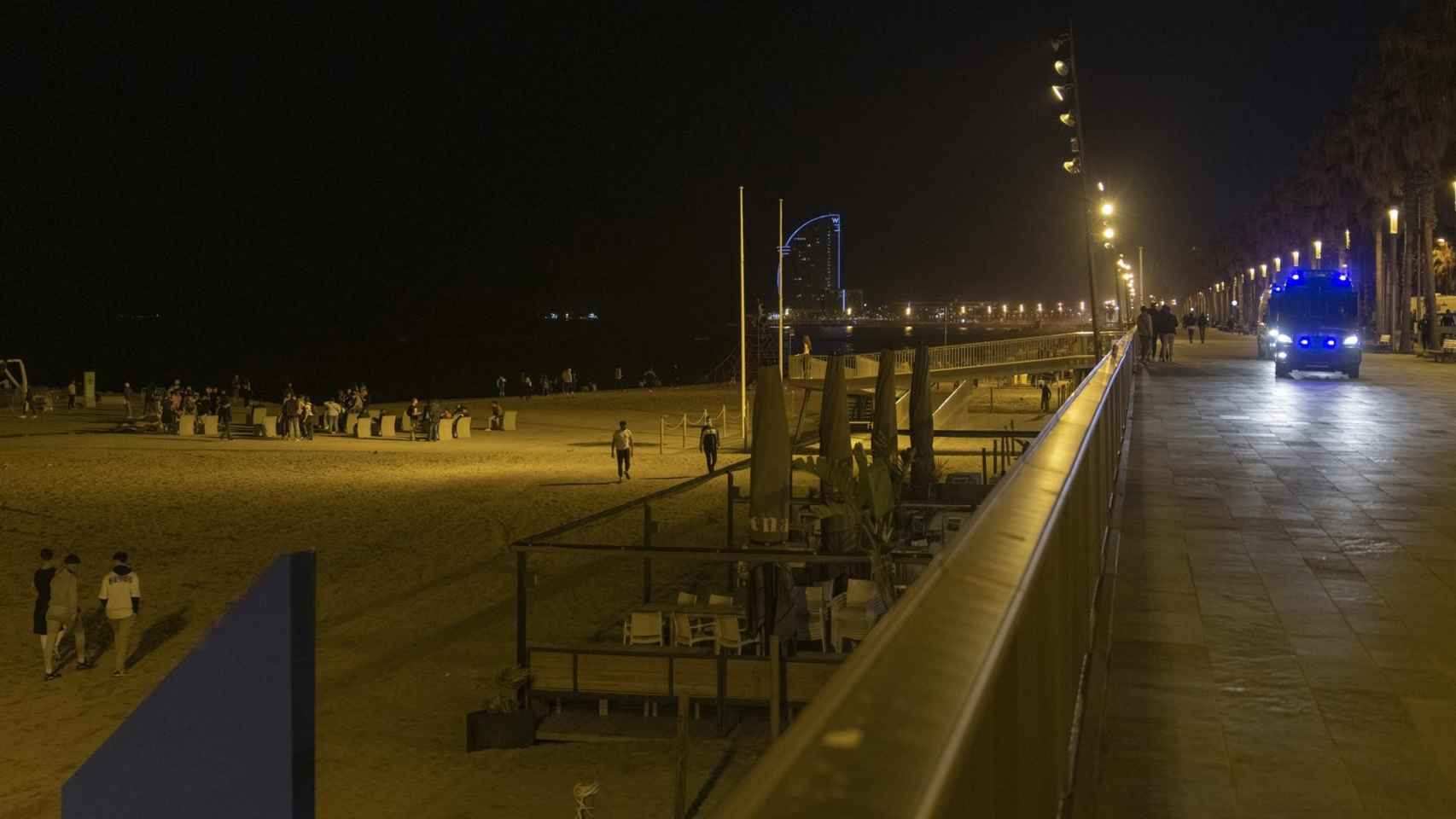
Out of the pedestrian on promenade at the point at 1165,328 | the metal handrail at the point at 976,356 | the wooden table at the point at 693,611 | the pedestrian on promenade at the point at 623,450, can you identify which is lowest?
the wooden table at the point at 693,611

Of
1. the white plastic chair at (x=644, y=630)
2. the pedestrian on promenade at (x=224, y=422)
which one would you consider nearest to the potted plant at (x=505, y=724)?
the white plastic chair at (x=644, y=630)

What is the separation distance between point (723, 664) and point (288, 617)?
11.3m

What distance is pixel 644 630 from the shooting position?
1402cm

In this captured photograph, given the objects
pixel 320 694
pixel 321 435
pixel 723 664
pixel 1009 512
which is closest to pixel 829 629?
pixel 723 664

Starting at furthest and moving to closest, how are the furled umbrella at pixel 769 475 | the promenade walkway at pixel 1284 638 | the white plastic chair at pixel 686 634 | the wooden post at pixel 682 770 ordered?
the furled umbrella at pixel 769 475 < the white plastic chair at pixel 686 634 < the wooden post at pixel 682 770 < the promenade walkway at pixel 1284 638

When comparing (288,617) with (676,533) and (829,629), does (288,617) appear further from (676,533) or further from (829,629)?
(676,533)

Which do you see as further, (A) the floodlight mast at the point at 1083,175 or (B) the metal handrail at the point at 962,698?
(A) the floodlight mast at the point at 1083,175

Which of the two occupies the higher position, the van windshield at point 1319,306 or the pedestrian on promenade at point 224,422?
the van windshield at point 1319,306

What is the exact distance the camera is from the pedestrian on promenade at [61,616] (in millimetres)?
15164

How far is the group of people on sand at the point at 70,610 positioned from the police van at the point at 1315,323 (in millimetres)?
22435

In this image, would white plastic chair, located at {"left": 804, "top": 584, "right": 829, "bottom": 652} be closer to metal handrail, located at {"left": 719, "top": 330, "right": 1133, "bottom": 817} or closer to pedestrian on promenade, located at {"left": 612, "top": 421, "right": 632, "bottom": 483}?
metal handrail, located at {"left": 719, "top": 330, "right": 1133, "bottom": 817}

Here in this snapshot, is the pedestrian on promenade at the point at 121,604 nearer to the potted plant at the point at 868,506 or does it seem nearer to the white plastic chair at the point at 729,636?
the white plastic chair at the point at 729,636

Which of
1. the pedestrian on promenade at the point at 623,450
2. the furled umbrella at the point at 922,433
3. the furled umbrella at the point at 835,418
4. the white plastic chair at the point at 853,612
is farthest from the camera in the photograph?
the pedestrian on promenade at the point at 623,450

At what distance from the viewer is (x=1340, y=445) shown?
14.6 meters
